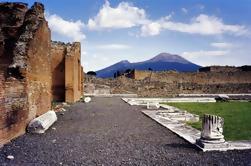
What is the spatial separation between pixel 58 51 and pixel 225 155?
17354mm

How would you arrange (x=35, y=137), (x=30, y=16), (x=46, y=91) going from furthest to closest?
(x=46, y=91), (x=30, y=16), (x=35, y=137)

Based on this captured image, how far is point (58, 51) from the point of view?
23094mm

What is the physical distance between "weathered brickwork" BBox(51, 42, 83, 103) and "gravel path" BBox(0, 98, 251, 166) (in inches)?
438

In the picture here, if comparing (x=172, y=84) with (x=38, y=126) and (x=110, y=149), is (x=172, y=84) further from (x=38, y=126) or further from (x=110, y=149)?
(x=110, y=149)

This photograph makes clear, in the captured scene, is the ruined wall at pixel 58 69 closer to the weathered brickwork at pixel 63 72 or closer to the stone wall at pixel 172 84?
the weathered brickwork at pixel 63 72

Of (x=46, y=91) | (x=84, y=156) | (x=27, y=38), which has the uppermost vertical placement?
(x=27, y=38)

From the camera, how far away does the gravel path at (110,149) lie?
6.68 metres

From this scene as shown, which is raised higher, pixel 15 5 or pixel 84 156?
pixel 15 5

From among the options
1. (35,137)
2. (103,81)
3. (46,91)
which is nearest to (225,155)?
(35,137)

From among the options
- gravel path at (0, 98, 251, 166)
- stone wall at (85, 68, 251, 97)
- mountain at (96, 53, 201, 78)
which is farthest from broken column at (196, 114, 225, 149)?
mountain at (96, 53, 201, 78)

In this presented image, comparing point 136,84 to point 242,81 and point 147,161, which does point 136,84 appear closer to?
point 242,81

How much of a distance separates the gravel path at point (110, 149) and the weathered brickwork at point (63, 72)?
11.1m

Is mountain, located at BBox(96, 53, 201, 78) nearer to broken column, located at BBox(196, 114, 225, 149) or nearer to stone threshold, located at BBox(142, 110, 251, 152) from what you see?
stone threshold, located at BBox(142, 110, 251, 152)

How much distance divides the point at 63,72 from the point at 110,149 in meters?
15.4
